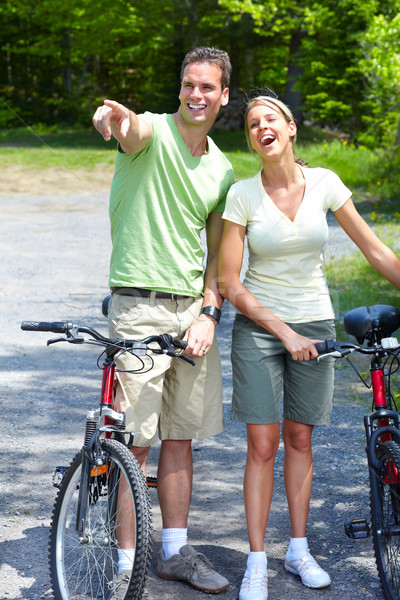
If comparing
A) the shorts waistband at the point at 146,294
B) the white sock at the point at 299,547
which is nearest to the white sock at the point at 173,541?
the white sock at the point at 299,547

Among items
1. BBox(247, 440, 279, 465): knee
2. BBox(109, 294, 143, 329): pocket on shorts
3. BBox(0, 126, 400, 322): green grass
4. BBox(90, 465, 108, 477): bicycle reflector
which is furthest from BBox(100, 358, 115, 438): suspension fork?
BBox(0, 126, 400, 322): green grass

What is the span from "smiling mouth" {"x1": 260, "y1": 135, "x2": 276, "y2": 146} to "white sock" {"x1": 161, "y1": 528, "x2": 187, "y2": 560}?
1618 millimetres

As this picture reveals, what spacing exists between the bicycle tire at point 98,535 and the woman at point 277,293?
546 millimetres

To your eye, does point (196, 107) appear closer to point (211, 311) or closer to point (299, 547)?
point (211, 311)

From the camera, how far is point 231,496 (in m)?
4.14

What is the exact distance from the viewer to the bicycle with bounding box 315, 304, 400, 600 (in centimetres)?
297

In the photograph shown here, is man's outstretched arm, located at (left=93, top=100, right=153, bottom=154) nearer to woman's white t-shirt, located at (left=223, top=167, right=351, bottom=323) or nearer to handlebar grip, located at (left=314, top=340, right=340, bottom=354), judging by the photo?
woman's white t-shirt, located at (left=223, top=167, right=351, bottom=323)

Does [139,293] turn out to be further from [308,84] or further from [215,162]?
[308,84]

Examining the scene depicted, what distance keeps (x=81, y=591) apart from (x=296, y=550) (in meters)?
0.90

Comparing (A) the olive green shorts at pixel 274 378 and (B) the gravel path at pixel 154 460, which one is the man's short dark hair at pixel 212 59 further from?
(B) the gravel path at pixel 154 460

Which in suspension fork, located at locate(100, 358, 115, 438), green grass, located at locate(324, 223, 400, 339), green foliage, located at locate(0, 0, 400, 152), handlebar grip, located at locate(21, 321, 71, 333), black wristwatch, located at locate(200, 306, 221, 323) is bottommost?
green grass, located at locate(324, 223, 400, 339)

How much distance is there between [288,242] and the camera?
10.2 feet

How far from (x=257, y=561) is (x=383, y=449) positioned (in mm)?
678

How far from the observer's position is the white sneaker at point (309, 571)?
3.22m
